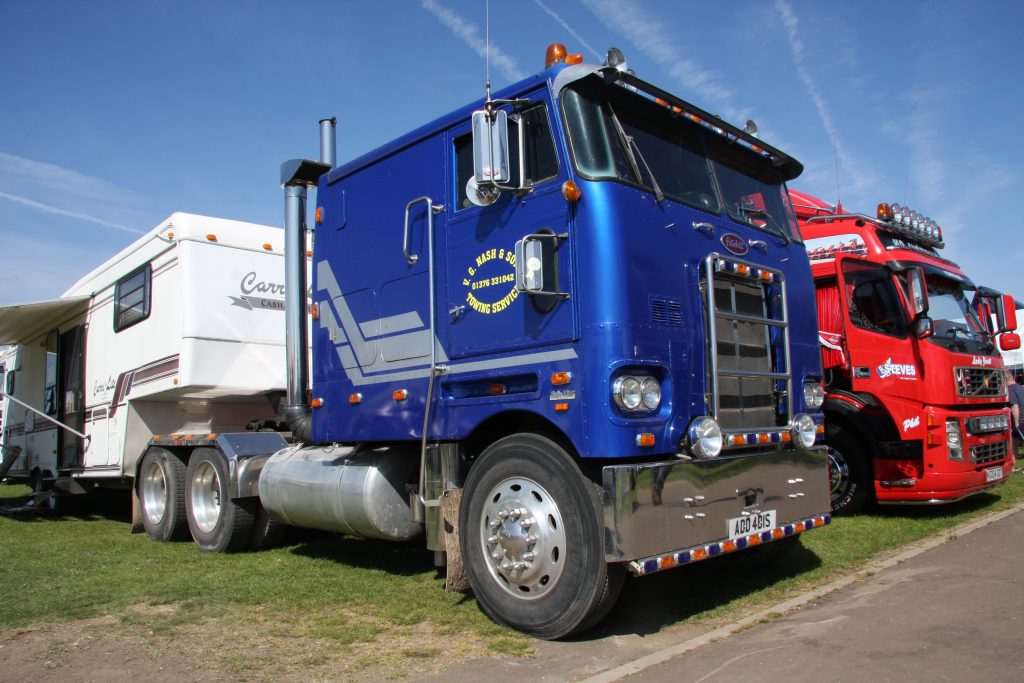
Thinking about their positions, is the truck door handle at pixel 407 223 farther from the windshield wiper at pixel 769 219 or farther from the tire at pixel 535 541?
the windshield wiper at pixel 769 219

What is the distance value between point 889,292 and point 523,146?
5.31m

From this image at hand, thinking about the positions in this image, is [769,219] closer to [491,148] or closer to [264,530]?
[491,148]

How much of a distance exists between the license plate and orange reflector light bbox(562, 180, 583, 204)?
2.21m

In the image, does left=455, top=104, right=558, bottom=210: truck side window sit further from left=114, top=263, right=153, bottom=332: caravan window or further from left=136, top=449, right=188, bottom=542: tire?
left=114, top=263, right=153, bottom=332: caravan window

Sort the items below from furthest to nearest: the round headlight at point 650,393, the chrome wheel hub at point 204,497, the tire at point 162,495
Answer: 1. the tire at point 162,495
2. the chrome wheel hub at point 204,497
3. the round headlight at point 650,393

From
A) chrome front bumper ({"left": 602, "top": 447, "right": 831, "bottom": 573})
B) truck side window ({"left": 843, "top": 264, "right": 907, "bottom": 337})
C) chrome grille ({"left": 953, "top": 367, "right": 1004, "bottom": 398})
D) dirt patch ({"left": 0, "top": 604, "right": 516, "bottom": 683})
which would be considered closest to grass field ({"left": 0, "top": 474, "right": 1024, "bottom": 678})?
dirt patch ({"left": 0, "top": 604, "right": 516, "bottom": 683})

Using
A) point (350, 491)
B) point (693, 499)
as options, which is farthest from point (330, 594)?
point (693, 499)

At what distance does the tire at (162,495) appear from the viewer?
8.92 metres

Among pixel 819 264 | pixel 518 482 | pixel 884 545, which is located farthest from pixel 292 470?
pixel 819 264

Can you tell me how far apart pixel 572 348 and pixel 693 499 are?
3.74ft

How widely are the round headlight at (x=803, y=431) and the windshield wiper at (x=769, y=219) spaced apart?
147 centimetres

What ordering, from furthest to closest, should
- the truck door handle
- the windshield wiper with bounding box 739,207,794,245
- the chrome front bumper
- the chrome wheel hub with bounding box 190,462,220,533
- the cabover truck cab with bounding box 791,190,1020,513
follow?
1. the chrome wheel hub with bounding box 190,462,220,533
2. the cabover truck cab with bounding box 791,190,1020,513
3. the windshield wiper with bounding box 739,207,794,245
4. the truck door handle
5. the chrome front bumper

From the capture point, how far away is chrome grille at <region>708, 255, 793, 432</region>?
17.5 feet

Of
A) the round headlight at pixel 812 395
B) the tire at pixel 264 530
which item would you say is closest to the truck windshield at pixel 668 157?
the round headlight at pixel 812 395
